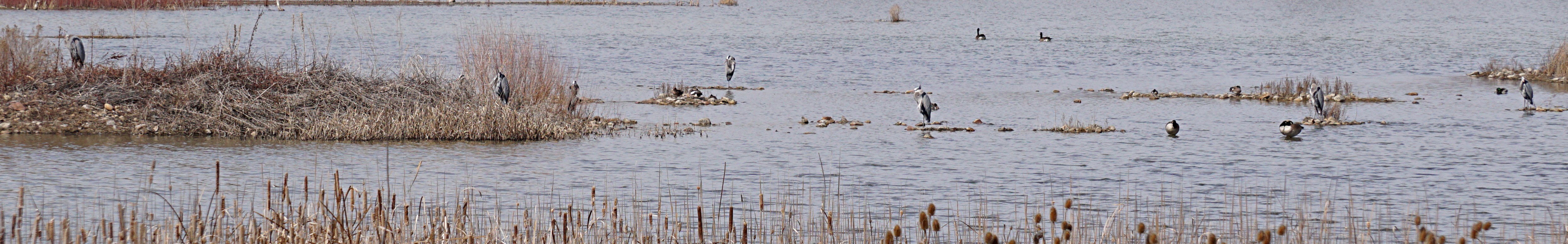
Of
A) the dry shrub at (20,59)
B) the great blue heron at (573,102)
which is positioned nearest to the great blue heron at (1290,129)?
the great blue heron at (573,102)

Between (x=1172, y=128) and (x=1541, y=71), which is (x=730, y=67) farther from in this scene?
(x=1541, y=71)

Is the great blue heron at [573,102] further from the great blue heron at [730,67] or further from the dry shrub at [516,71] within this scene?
the great blue heron at [730,67]

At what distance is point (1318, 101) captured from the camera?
20.2 metres

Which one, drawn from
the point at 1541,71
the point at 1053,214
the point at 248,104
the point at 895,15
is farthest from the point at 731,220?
the point at 895,15

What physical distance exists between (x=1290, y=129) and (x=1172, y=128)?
140cm

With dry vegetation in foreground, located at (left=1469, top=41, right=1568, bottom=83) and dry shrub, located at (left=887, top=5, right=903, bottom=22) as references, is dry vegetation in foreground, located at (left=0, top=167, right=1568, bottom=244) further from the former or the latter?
dry shrub, located at (left=887, top=5, right=903, bottom=22)

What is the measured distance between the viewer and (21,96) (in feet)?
54.2

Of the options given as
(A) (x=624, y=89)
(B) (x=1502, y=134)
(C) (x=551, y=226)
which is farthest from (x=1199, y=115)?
(C) (x=551, y=226)

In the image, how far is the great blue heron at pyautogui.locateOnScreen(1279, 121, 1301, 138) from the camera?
58.1ft

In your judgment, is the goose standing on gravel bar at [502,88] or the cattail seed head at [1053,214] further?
the goose standing on gravel bar at [502,88]

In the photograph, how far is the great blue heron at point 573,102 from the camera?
18.9 metres

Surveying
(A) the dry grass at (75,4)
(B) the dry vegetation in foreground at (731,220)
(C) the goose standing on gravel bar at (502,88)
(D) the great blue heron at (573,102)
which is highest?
(A) the dry grass at (75,4)

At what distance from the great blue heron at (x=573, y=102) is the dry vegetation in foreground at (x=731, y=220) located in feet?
22.0

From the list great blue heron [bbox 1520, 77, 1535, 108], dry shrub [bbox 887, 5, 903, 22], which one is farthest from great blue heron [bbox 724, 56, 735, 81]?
dry shrub [bbox 887, 5, 903, 22]
